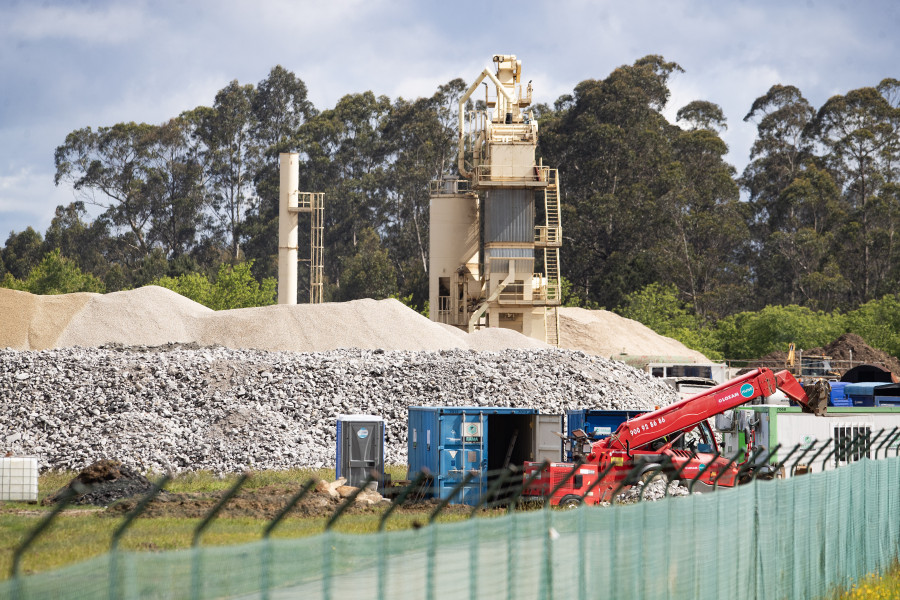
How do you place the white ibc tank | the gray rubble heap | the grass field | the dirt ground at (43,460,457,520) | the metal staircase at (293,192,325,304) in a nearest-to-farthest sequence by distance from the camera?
the grass field < the dirt ground at (43,460,457,520) < the white ibc tank < the gray rubble heap < the metal staircase at (293,192,325,304)

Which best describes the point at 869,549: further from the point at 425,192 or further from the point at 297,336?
the point at 425,192

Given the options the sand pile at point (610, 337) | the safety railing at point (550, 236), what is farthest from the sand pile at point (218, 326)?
the sand pile at point (610, 337)

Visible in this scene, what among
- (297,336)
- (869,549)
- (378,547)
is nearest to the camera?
(378,547)

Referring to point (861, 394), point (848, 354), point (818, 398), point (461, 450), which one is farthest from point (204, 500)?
point (848, 354)

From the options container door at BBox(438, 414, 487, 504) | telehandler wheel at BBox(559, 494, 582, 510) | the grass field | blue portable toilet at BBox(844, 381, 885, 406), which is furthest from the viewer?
blue portable toilet at BBox(844, 381, 885, 406)

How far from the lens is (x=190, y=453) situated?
26141mm

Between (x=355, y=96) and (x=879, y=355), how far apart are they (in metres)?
53.3

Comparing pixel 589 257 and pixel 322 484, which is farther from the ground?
pixel 589 257

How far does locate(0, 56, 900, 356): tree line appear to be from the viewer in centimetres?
8131

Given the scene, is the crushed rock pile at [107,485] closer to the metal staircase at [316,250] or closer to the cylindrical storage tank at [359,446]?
the cylindrical storage tank at [359,446]

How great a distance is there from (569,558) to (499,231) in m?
48.8

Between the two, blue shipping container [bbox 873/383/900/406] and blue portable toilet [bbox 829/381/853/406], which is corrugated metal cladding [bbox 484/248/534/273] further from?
blue shipping container [bbox 873/383/900/406]

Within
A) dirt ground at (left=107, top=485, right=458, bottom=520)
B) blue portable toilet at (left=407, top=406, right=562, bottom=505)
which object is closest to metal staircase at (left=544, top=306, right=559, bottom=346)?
blue portable toilet at (left=407, top=406, right=562, bottom=505)

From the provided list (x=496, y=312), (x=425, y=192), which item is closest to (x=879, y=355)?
(x=496, y=312)
